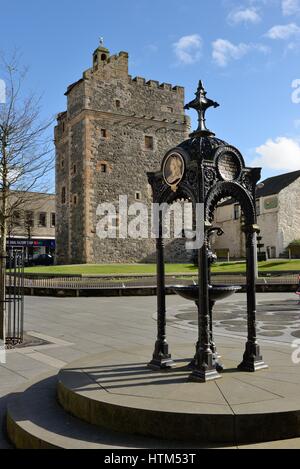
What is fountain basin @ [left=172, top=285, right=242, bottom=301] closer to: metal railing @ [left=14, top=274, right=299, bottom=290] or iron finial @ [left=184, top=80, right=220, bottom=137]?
iron finial @ [left=184, top=80, right=220, bottom=137]

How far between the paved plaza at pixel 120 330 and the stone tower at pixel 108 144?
2045cm

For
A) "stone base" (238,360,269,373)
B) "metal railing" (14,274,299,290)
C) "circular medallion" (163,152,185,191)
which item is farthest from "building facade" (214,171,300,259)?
"stone base" (238,360,269,373)

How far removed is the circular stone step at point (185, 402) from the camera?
154 inches

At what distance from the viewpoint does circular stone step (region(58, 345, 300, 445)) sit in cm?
392

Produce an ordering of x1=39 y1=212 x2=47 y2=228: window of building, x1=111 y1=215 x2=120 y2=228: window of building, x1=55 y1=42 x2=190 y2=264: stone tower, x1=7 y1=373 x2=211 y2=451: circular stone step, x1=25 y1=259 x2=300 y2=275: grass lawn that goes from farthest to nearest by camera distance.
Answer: x1=39 y1=212 x2=47 y2=228: window of building, x1=111 y1=215 x2=120 y2=228: window of building, x1=55 y1=42 x2=190 y2=264: stone tower, x1=25 y1=259 x2=300 y2=275: grass lawn, x1=7 y1=373 x2=211 y2=451: circular stone step

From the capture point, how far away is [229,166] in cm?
583

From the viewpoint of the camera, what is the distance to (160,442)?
155 inches

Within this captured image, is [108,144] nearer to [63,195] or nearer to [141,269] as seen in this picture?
[63,195]

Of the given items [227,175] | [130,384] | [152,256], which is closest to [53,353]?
[130,384]

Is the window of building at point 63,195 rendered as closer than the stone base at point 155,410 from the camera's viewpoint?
No

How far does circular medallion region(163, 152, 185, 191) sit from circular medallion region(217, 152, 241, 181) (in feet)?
1.63

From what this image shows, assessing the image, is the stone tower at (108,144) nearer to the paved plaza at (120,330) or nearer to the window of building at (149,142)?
the window of building at (149,142)

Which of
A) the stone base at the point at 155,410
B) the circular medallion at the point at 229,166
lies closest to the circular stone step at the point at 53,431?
the stone base at the point at 155,410

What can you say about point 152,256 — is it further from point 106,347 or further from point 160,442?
point 160,442
